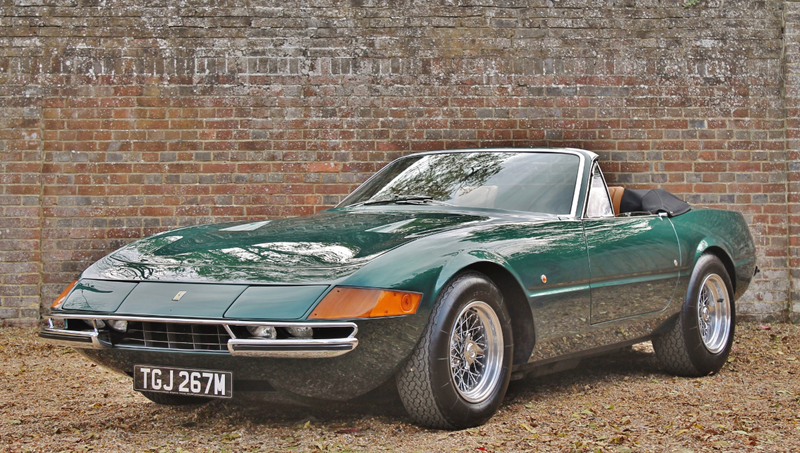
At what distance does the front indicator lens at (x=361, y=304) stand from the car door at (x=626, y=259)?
4.92 feet

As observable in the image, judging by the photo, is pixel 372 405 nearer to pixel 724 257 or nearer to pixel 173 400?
pixel 173 400

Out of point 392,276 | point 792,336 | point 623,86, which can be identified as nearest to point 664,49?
point 623,86

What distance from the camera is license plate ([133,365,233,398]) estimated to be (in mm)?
3451

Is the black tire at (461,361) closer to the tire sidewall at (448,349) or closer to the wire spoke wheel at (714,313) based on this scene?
the tire sidewall at (448,349)

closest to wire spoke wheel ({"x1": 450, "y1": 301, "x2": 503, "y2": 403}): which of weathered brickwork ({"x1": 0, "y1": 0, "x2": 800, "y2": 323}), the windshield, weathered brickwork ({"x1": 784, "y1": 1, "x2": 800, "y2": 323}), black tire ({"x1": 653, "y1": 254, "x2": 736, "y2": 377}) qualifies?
the windshield

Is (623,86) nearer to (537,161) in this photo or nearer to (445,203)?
(537,161)

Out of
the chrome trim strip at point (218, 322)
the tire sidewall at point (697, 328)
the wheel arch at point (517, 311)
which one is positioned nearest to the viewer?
the chrome trim strip at point (218, 322)

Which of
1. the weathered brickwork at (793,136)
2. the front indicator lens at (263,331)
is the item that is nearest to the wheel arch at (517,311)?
the front indicator lens at (263,331)

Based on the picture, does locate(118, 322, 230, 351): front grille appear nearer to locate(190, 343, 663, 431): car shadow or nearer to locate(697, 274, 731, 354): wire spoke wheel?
locate(190, 343, 663, 431): car shadow

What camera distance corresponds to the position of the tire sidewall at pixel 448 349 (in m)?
3.51

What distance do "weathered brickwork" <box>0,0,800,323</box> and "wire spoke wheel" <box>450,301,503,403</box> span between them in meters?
4.16

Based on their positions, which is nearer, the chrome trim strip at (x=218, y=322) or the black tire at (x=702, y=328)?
the chrome trim strip at (x=218, y=322)

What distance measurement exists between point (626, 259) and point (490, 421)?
143cm

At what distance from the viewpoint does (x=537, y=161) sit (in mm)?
5008
